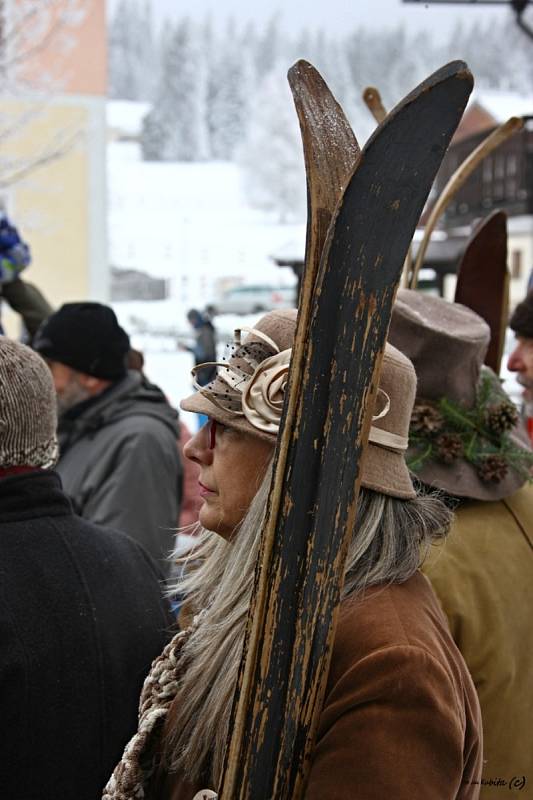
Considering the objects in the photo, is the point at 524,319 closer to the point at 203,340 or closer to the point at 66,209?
the point at 203,340

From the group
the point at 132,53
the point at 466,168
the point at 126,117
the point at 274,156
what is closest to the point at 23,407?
the point at 466,168

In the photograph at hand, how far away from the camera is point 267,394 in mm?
1339

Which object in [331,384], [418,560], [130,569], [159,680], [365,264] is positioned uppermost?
[365,264]

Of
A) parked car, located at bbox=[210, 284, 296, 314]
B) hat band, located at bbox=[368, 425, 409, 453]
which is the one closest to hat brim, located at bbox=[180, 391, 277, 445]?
hat band, located at bbox=[368, 425, 409, 453]

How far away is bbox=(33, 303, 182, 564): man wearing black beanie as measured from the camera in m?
3.42

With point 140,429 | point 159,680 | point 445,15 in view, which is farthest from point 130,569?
point 445,15

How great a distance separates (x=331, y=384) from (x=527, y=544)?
112 centimetres

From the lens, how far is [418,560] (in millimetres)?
1315

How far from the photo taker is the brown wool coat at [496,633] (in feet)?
6.03

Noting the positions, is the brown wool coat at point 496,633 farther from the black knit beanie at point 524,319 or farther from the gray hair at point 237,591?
the black knit beanie at point 524,319

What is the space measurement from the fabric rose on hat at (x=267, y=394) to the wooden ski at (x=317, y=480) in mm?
281

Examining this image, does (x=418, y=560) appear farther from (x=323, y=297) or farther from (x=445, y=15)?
(x=445, y=15)

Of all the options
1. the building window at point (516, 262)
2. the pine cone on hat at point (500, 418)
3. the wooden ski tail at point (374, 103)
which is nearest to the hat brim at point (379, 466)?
the pine cone on hat at point (500, 418)

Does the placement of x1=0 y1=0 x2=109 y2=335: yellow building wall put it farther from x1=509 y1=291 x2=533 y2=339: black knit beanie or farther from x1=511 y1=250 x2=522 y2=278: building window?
x1=509 y1=291 x2=533 y2=339: black knit beanie
